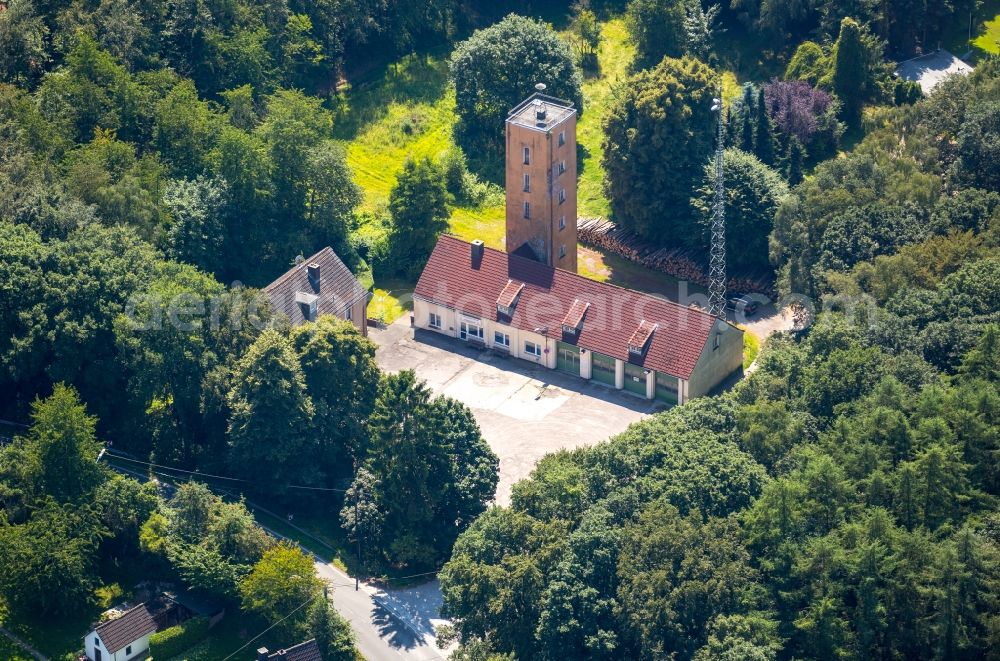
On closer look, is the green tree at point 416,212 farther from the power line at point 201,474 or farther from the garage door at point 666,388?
the power line at point 201,474

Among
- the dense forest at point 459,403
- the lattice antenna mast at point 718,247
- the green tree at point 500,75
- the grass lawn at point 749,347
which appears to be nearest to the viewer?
the dense forest at point 459,403

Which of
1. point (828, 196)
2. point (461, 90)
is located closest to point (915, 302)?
point (828, 196)

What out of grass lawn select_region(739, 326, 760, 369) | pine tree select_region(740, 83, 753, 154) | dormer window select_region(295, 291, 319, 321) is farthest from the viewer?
pine tree select_region(740, 83, 753, 154)

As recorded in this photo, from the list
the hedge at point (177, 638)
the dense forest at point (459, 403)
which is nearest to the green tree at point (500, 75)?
the dense forest at point (459, 403)

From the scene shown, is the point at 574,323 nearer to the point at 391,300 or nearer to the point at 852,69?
the point at 391,300

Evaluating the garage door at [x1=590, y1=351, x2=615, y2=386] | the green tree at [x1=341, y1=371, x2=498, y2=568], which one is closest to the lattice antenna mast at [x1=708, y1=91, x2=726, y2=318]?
the garage door at [x1=590, y1=351, x2=615, y2=386]

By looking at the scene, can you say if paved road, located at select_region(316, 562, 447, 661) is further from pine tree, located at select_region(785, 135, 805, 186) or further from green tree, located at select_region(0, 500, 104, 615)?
pine tree, located at select_region(785, 135, 805, 186)

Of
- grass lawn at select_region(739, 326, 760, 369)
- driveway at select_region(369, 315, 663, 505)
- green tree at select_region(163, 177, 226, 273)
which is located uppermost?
green tree at select_region(163, 177, 226, 273)
